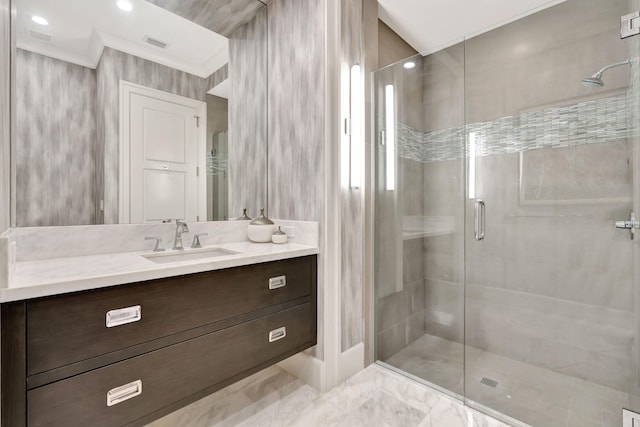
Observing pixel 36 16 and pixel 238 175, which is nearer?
pixel 36 16

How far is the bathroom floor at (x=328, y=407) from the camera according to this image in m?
1.48

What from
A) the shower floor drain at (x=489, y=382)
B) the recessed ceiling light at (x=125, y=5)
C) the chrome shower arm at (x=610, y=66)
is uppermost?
the recessed ceiling light at (x=125, y=5)

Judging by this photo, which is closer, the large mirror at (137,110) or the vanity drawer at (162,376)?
the vanity drawer at (162,376)

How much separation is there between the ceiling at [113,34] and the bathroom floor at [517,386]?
7.81 feet

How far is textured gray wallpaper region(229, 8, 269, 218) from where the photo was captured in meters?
2.00

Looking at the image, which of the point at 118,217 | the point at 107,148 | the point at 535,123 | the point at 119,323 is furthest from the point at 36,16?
the point at 535,123

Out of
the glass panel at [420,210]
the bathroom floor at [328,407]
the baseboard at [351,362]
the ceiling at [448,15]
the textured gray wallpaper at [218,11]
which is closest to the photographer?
the bathroom floor at [328,407]

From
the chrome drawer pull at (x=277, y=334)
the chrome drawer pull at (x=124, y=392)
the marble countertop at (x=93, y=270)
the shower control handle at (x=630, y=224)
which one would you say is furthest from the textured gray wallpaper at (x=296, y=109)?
the shower control handle at (x=630, y=224)

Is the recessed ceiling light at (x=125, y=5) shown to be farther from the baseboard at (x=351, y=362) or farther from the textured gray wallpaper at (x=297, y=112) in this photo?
the baseboard at (x=351, y=362)

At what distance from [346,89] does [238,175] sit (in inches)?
35.5

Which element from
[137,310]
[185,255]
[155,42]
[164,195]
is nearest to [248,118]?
[155,42]

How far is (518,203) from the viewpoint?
2023 millimetres

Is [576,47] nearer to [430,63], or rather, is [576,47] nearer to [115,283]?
[430,63]

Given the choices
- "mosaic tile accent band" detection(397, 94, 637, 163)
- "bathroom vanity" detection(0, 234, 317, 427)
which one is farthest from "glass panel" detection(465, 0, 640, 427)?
"bathroom vanity" detection(0, 234, 317, 427)
